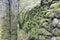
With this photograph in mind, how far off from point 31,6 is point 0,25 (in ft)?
2.52

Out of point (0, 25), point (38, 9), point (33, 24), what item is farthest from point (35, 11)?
point (0, 25)

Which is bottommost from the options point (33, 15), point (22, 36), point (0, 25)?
point (22, 36)

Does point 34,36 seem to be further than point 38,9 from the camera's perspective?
No

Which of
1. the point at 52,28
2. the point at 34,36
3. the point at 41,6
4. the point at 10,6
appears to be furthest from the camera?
the point at 41,6

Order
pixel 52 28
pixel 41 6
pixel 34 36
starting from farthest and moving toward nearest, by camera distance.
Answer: pixel 41 6 → pixel 34 36 → pixel 52 28

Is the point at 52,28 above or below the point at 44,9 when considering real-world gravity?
below

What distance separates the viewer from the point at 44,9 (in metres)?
3.28

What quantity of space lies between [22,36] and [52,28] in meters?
0.88

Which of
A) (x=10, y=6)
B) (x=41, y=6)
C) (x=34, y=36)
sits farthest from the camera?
(x=41, y=6)

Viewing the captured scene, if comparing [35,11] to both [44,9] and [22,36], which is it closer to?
[44,9]

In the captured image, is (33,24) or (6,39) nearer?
(6,39)

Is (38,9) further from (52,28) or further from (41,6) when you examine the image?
(52,28)

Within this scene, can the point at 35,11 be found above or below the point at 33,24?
above

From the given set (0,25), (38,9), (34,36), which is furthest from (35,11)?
(0,25)
